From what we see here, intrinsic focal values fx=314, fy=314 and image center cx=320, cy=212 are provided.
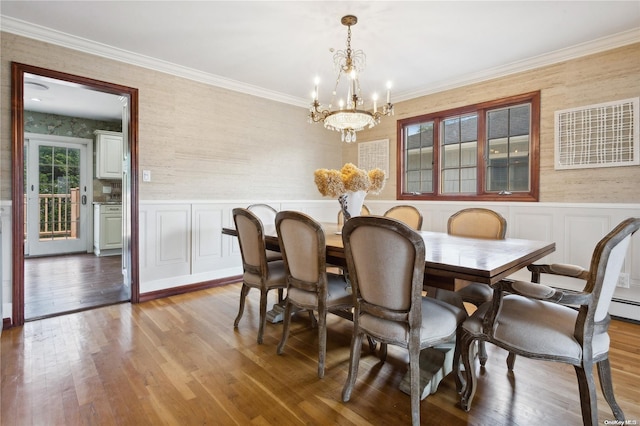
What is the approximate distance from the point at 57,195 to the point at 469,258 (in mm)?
6966

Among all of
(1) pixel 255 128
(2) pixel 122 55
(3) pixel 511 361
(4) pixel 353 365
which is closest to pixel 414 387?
(4) pixel 353 365

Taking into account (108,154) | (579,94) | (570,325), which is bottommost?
(570,325)

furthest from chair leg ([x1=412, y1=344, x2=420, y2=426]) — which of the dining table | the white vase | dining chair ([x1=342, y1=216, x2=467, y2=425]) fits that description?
the white vase

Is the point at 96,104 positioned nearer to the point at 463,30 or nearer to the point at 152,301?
the point at 152,301

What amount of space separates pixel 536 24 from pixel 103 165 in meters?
6.69

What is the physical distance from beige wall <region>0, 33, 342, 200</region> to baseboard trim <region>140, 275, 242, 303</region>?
1025mm

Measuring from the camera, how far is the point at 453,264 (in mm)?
1401

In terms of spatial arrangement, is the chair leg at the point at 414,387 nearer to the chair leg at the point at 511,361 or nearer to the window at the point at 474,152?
the chair leg at the point at 511,361

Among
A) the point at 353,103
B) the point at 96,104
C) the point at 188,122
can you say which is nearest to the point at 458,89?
the point at 353,103

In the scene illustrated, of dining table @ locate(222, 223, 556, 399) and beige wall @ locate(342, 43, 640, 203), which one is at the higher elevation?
beige wall @ locate(342, 43, 640, 203)

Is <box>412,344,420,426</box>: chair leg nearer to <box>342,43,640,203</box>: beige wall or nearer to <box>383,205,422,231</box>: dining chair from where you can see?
<box>383,205,422,231</box>: dining chair

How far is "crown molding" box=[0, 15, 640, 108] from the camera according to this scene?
2.71m

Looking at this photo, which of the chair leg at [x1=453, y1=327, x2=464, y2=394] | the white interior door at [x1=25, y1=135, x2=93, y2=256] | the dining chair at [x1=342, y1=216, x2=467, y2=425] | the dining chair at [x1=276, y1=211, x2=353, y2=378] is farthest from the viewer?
the white interior door at [x1=25, y1=135, x2=93, y2=256]

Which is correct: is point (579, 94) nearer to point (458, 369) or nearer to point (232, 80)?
point (458, 369)
